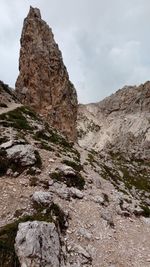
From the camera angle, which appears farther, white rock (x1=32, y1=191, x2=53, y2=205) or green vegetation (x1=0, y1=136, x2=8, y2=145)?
green vegetation (x1=0, y1=136, x2=8, y2=145)

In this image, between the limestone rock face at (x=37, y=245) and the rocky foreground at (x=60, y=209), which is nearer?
the limestone rock face at (x=37, y=245)

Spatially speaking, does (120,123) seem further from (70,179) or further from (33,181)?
(33,181)

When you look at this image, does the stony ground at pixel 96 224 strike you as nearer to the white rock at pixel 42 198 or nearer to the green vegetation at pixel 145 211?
the white rock at pixel 42 198

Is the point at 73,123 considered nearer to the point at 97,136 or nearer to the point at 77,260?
the point at 97,136

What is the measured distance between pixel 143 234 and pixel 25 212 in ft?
28.5

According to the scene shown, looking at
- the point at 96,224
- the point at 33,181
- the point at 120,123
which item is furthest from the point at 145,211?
the point at 120,123

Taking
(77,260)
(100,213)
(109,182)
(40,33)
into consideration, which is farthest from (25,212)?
(40,33)

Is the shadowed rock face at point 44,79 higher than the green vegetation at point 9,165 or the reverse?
higher

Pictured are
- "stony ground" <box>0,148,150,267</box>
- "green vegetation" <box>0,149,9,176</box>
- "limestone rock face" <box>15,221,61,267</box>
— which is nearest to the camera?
"limestone rock face" <box>15,221,61,267</box>

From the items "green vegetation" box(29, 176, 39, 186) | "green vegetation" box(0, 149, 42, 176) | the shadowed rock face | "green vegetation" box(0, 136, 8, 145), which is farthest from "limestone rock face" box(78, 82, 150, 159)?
"green vegetation" box(29, 176, 39, 186)

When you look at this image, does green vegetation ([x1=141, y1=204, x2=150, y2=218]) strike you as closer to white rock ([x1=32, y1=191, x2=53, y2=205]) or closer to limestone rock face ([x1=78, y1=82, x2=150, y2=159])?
white rock ([x1=32, y1=191, x2=53, y2=205])

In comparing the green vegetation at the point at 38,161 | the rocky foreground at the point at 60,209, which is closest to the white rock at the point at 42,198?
the rocky foreground at the point at 60,209

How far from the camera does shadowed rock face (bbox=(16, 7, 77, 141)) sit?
249ft

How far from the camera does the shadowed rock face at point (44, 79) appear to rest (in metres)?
→ 75.8
